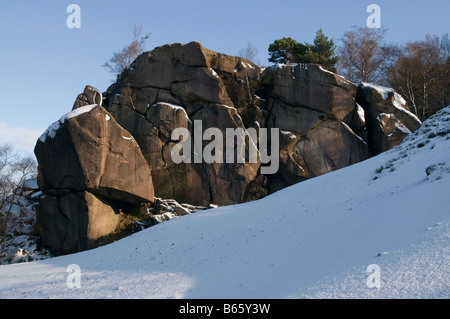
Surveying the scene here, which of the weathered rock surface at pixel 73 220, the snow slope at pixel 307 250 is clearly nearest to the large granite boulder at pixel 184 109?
the weathered rock surface at pixel 73 220

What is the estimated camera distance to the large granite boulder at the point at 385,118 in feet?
73.8

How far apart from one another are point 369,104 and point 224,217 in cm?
1712

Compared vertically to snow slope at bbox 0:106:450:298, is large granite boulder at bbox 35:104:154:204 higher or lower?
higher

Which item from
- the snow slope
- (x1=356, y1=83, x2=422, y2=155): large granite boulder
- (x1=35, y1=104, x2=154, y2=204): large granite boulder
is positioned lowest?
the snow slope

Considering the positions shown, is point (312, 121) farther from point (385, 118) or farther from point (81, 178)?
point (81, 178)

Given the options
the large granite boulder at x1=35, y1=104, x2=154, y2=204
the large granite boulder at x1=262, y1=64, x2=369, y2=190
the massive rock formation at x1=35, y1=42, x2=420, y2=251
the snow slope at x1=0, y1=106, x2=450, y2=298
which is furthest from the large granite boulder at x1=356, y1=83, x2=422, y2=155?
the large granite boulder at x1=35, y1=104, x2=154, y2=204

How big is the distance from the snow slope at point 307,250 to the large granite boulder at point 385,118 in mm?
10588

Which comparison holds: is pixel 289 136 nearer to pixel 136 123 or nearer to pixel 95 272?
pixel 136 123

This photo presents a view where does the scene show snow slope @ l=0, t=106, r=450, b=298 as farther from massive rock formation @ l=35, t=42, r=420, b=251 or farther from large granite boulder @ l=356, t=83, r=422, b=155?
large granite boulder @ l=356, t=83, r=422, b=155

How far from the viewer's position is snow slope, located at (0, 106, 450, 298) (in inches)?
201

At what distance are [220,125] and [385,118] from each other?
38.6 feet

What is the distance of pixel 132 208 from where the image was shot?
1911 centimetres

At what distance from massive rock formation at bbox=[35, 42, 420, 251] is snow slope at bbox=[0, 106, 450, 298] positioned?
7.86 meters

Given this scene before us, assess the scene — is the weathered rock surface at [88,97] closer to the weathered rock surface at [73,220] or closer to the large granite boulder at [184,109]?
the large granite boulder at [184,109]
